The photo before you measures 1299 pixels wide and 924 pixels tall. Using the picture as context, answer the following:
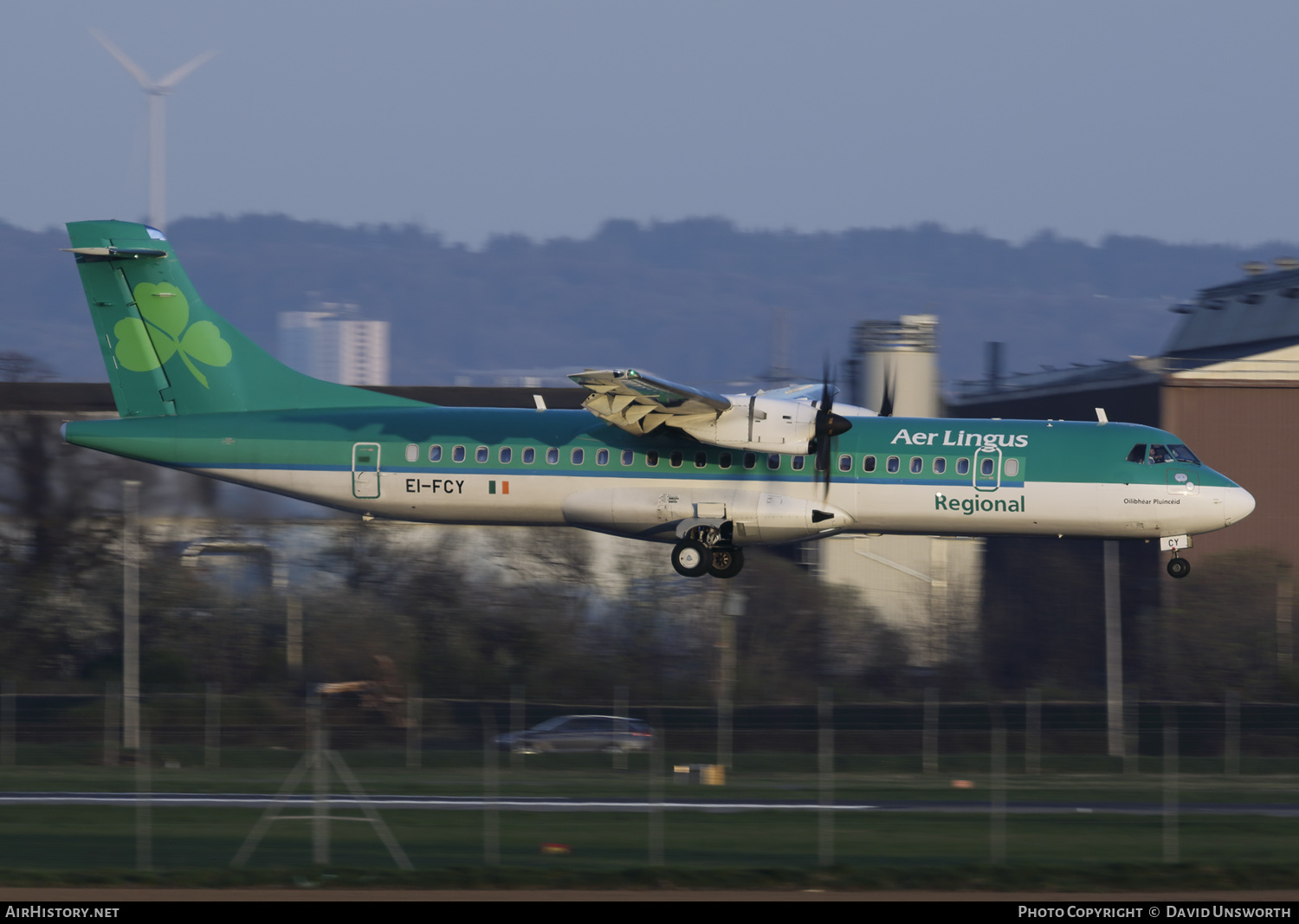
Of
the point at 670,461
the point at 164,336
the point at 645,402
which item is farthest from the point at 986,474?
the point at 164,336

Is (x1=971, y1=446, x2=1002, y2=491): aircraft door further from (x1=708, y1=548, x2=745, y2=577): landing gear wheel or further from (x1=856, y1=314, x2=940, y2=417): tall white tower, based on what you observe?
(x1=856, y1=314, x2=940, y2=417): tall white tower

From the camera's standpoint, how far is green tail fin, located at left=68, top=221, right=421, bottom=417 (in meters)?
29.4

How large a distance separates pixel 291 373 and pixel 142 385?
2896 mm

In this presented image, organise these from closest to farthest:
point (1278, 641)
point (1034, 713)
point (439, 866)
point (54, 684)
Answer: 1. point (439, 866)
2. point (1034, 713)
3. point (54, 684)
4. point (1278, 641)

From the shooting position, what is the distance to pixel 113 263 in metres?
29.8

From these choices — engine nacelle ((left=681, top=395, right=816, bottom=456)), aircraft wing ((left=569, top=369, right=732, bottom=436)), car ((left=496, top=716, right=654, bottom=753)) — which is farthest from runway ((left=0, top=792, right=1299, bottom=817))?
aircraft wing ((left=569, top=369, right=732, bottom=436))

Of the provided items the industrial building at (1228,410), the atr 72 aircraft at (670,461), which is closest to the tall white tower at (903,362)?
the industrial building at (1228,410)

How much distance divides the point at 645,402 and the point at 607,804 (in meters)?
7.16

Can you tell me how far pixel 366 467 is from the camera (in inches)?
1115

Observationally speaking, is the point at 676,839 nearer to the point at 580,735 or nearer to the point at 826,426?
the point at 826,426

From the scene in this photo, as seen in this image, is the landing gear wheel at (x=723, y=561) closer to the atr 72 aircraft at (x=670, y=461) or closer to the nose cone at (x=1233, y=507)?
the atr 72 aircraft at (x=670, y=461)

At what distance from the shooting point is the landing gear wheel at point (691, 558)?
27703 millimetres
